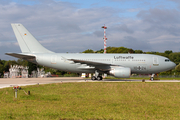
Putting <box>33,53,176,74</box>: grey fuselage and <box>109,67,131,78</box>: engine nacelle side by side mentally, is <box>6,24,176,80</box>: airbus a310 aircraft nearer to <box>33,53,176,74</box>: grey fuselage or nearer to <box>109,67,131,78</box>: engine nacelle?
<box>33,53,176,74</box>: grey fuselage

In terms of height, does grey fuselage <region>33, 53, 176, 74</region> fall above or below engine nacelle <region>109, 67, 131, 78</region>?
above

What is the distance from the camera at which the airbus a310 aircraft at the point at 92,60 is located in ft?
88.3

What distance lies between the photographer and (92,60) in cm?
2753

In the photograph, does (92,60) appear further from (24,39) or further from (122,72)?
(24,39)

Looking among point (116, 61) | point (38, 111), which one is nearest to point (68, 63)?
point (116, 61)

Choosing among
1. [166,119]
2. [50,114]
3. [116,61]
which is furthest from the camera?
[116,61]

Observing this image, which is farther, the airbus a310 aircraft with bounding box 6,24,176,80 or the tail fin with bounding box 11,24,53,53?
the tail fin with bounding box 11,24,53,53

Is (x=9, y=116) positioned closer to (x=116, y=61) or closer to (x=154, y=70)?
(x=116, y=61)

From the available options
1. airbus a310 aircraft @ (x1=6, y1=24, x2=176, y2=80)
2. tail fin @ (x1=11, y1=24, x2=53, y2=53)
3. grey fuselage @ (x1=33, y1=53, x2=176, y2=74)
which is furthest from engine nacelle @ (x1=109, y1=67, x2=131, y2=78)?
tail fin @ (x1=11, y1=24, x2=53, y2=53)

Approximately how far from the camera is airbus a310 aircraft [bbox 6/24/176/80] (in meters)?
26.9

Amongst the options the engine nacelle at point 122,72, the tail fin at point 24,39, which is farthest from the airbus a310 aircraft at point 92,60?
the engine nacelle at point 122,72

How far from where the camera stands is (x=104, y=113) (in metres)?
7.43

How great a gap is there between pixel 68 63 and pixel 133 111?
20.5 metres

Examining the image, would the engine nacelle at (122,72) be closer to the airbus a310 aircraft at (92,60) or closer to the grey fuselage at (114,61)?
the airbus a310 aircraft at (92,60)
